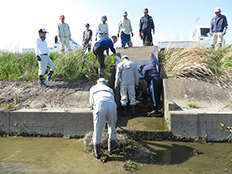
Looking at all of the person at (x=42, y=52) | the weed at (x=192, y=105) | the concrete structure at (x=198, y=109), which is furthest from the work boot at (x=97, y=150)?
the person at (x=42, y=52)

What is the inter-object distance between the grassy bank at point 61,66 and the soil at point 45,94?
328 mm

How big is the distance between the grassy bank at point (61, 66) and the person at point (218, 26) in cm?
436

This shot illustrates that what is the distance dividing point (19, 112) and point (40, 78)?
166cm

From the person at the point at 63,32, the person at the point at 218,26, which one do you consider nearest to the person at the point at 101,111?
the person at the point at 63,32

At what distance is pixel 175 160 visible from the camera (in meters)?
3.55

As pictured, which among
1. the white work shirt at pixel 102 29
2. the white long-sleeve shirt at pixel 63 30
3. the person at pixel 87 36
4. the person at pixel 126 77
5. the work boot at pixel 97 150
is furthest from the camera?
the person at pixel 87 36

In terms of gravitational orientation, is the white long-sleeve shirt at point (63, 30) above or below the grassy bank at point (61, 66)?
above

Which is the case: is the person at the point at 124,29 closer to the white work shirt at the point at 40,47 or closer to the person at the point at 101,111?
the white work shirt at the point at 40,47

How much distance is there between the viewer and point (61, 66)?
275 inches

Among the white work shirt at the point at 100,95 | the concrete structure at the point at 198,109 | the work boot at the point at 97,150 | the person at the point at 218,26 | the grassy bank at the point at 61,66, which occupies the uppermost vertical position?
the person at the point at 218,26

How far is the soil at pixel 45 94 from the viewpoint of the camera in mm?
5398

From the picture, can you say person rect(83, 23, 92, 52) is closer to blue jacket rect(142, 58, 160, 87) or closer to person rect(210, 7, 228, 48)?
blue jacket rect(142, 58, 160, 87)

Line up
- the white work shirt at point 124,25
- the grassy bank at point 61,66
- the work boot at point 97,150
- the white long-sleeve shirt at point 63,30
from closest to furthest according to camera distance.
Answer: the work boot at point 97,150
the grassy bank at point 61,66
the white work shirt at point 124,25
the white long-sleeve shirt at point 63,30

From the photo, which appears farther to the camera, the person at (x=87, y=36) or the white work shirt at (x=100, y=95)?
the person at (x=87, y=36)
